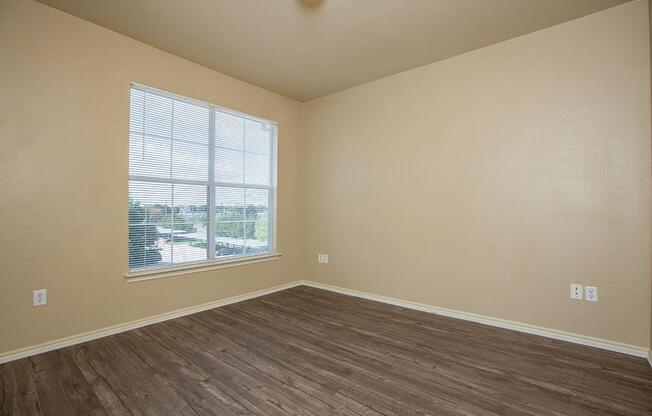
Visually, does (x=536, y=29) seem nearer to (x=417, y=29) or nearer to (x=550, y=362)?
(x=417, y=29)

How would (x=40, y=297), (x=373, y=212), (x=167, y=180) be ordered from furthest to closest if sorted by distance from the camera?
(x=373, y=212)
(x=167, y=180)
(x=40, y=297)

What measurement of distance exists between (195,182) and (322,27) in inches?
80.9

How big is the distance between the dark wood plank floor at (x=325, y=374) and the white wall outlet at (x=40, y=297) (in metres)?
0.42

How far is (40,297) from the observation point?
94.5 inches

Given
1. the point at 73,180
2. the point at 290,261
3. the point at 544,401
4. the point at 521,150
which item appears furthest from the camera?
the point at 290,261

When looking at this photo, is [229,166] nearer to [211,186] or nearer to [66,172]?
[211,186]

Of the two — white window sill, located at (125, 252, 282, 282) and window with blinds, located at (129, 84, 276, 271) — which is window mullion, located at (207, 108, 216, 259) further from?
white window sill, located at (125, 252, 282, 282)

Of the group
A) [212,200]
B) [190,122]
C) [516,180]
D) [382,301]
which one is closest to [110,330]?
[212,200]

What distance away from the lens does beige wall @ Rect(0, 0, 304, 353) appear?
2291mm

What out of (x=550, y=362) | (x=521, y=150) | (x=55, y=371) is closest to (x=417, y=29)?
(x=521, y=150)

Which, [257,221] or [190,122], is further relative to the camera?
[257,221]

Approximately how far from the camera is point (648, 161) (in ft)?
7.62

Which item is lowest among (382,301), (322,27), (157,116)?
(382,301)

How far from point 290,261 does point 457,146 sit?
2.69 meters
